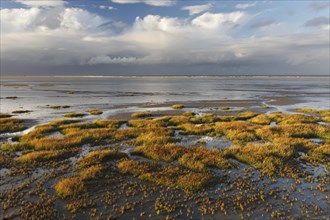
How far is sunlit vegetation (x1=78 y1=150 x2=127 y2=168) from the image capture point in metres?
20.0

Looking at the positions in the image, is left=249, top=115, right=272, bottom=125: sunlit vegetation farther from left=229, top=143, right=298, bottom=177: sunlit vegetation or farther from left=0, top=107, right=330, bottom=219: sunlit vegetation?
left=229, top=143, right=298, bottom=177: sunlit vegetation

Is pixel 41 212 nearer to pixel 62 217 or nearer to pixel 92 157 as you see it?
pixel 62 217

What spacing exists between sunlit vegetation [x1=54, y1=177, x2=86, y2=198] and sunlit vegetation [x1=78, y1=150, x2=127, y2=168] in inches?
129

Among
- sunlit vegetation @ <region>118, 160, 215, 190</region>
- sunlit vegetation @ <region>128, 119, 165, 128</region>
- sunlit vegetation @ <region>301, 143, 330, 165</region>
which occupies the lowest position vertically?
sunlit vegetation @ <region>301, 143, 330, 165</region>

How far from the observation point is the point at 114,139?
2808cm

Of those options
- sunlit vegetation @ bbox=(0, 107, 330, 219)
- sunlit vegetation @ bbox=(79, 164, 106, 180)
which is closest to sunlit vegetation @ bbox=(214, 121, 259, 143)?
sunlit vegetation @ bbox=(0, 107, 330, 219)

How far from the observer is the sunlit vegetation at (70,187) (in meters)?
14.9

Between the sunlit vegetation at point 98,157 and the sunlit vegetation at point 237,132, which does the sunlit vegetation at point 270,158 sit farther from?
the sunlit vegetation at point 98,157

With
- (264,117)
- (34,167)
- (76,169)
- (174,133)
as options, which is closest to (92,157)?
(76,169)

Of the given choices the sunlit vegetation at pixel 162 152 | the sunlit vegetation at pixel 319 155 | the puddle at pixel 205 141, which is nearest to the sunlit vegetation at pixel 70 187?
the sunlit vegetation at pixel 162 152

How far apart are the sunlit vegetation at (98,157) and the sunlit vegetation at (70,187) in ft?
10.7

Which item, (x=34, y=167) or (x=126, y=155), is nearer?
(x=34, y=167)

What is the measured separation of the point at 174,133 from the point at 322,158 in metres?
15.7

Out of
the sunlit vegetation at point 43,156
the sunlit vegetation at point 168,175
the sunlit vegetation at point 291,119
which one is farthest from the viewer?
the sunlit vegetation at point 291,119
